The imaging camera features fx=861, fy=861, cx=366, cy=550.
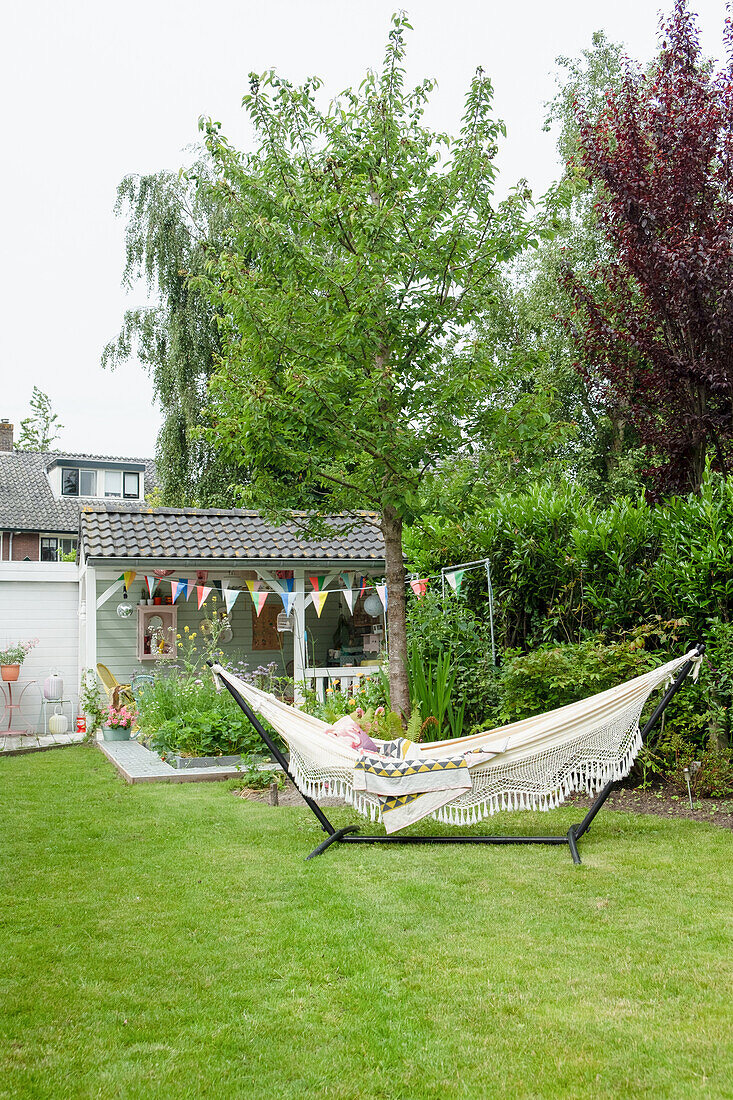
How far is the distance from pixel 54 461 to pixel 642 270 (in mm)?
23559

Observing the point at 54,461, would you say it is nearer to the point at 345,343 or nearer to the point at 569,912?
the point at 345,343

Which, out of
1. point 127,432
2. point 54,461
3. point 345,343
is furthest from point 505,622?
point 127,432

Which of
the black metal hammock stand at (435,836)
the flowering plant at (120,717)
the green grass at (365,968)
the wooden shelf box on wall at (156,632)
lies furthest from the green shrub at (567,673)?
the wooden shelf box on wall at (156,632)

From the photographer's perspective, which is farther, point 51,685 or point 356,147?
point 51,685

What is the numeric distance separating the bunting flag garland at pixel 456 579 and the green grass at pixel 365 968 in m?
2.56

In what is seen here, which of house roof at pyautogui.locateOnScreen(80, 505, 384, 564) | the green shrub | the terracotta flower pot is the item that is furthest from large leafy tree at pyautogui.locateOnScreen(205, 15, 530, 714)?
the terracotta flower pot

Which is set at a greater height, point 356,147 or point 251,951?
point 356,147

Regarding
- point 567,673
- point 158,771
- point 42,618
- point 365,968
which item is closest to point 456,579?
point 567,673

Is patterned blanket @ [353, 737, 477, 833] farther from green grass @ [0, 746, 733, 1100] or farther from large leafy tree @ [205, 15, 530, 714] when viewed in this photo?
large leafy tree @ [205, 15, 530, 714]

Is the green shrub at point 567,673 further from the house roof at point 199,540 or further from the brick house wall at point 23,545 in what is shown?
the brick house wall at point 23,545

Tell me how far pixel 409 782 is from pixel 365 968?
1.59m

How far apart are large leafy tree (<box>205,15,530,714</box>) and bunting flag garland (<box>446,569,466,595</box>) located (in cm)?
97

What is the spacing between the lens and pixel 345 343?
553 cm

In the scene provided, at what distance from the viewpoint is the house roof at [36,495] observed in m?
25.6
